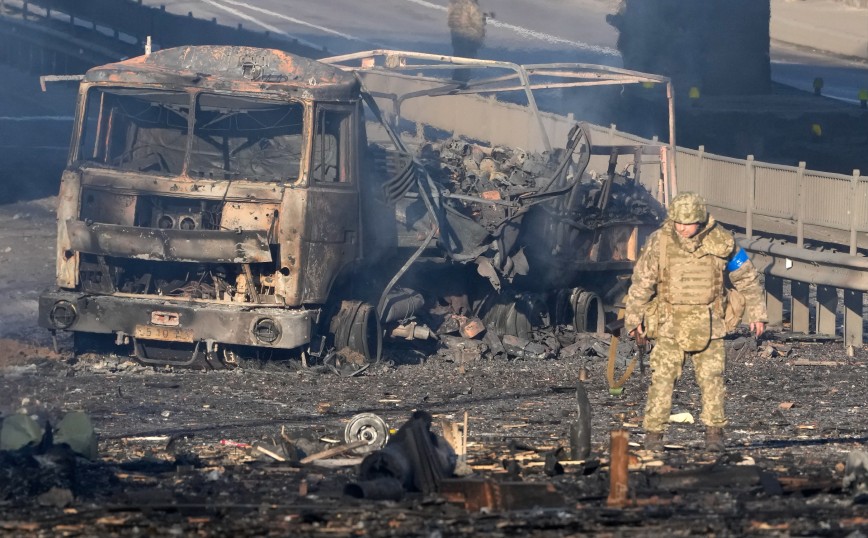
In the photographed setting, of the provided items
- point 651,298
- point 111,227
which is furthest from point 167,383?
point 651,298

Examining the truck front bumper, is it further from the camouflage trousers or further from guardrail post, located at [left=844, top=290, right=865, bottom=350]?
guardrail post, located at [left=844, top=290, right=865, bottom=350]

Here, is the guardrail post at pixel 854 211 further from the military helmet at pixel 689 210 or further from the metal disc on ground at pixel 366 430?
the metal disc on ground at pixel 366 430

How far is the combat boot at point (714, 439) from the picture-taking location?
8.33 m

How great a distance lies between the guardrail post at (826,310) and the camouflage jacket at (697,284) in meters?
6.10

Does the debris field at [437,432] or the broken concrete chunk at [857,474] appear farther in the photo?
the broken concrete chunk at [857,474]

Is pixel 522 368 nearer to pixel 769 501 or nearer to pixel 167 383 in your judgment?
pixel 167 383

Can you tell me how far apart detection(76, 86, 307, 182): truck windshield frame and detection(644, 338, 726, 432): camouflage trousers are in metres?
4.14

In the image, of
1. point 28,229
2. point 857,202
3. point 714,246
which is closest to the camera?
point 714,246

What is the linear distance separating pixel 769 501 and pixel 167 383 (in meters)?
5.48

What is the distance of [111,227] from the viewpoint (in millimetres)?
11117

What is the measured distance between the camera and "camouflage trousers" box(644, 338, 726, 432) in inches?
330

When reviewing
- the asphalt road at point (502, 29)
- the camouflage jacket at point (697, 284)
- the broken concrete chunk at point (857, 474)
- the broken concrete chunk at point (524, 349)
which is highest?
the asphalt road at point (502, 29)

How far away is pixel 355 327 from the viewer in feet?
38.2

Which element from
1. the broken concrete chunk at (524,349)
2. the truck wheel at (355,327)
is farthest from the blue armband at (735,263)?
the broken concrete chunk at (524,349)
